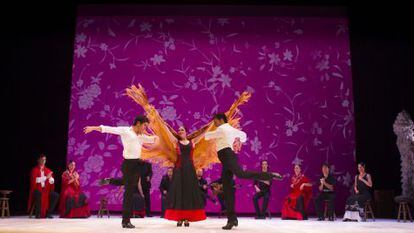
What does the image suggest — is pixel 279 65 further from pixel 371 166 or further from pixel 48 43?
pixel 48 43

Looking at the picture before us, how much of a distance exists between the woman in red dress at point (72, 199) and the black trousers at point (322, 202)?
428cm

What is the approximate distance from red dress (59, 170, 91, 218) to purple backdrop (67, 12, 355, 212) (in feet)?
2.67

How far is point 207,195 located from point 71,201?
8.44ft

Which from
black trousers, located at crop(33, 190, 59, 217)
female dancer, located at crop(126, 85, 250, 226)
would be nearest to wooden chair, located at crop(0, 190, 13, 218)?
black trousers, located at crop(33, 190, 59, 217)

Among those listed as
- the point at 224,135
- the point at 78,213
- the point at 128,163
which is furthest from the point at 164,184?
the point at 224,135

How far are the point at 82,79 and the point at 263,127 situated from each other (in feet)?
13.0

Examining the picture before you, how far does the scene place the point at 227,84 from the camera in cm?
906

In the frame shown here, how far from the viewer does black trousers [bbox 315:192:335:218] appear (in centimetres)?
772

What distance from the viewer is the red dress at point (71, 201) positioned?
7.73 metres

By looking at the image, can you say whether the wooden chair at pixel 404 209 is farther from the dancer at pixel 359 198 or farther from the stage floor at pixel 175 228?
the stage floor at pixel 175 228

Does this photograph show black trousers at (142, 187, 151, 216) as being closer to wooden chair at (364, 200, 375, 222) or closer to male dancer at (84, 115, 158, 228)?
male dancer at (84, 115, 158, 228)

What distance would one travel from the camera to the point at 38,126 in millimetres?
8648

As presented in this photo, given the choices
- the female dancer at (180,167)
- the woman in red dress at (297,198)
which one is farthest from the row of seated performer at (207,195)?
the female dancer at (180,167)

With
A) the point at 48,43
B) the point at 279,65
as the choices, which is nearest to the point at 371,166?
the point at 279,65
